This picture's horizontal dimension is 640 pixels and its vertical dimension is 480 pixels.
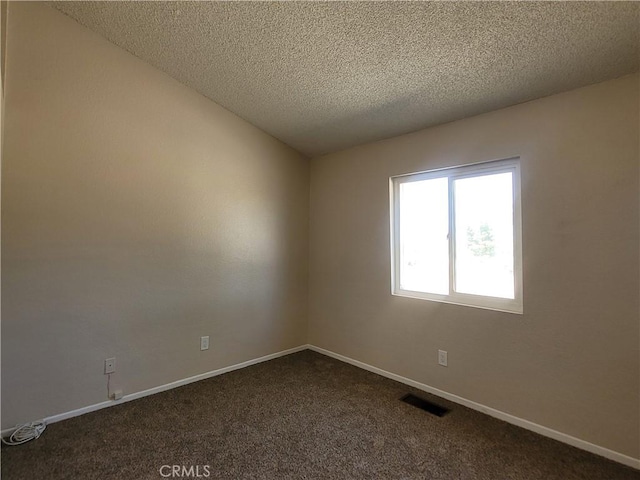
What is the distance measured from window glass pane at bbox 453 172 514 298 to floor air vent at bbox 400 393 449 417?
36.7 inches

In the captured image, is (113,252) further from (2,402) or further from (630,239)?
(630,239)

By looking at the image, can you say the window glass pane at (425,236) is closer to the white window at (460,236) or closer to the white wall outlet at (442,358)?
the white window at (460,236)

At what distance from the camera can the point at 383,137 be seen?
298cm

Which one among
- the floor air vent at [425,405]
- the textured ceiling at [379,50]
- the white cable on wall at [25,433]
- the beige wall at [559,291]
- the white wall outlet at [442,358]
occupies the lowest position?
the floor air vent at [425,405]

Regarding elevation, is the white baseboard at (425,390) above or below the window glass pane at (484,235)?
below

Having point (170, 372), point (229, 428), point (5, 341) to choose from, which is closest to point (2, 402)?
point (5, 341)

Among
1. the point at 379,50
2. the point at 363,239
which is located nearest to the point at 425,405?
the point at 363,239

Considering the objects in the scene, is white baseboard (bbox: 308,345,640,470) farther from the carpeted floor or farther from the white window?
the white window

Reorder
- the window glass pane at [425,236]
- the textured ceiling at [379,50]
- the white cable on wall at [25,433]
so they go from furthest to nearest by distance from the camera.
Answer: the window glass pane at [425,236]
the white cable on wall at [25,433]
the textured ceiling at [379,50]

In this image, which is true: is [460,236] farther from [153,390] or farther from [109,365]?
[109,365]

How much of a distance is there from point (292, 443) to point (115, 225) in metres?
2.06

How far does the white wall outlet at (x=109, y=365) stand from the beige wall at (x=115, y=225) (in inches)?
1.8

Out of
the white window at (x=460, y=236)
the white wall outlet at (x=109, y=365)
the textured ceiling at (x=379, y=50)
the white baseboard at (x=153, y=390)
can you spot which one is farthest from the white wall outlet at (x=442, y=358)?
the white wall outlet at (x=109, y=365)

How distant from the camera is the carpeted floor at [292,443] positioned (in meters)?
1.67
